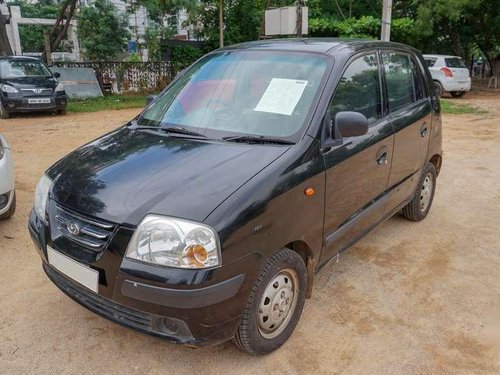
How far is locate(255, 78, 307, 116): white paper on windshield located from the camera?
2.93 metres

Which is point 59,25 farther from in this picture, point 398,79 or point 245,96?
point 245,96

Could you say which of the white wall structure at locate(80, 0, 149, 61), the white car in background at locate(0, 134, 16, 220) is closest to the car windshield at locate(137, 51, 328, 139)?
the white car in background at locate(0, 134, 16, 220)

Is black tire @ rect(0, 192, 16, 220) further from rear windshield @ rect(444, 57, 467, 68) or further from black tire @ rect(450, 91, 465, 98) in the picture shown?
black tire @ rect(450, 91, 465, 98)

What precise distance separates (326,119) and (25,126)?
970 centimetres

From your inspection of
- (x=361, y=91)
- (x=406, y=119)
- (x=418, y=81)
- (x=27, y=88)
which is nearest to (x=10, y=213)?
(x=361, y=91)

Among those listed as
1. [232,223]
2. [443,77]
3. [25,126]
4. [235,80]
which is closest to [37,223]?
[232,223]

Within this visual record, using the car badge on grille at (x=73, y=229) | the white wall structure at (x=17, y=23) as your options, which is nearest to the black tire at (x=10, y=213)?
the car badge on grille at (x=73, y=229)

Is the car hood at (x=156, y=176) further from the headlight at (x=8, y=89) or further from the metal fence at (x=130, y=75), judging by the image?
the metal fence at (x=130, y=75)

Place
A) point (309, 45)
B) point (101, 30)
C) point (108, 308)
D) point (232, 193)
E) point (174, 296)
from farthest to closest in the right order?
1. point (101, 30)
2. point (309, 45)
3. point (108, 308)
4. point (232, 193)
5. point (174, 296)

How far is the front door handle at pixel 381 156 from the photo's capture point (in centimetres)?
342

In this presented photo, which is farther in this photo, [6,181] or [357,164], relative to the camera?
[6,181]

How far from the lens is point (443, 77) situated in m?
17.0

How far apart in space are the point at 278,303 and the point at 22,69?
1197cm

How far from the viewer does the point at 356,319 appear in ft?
9.93
